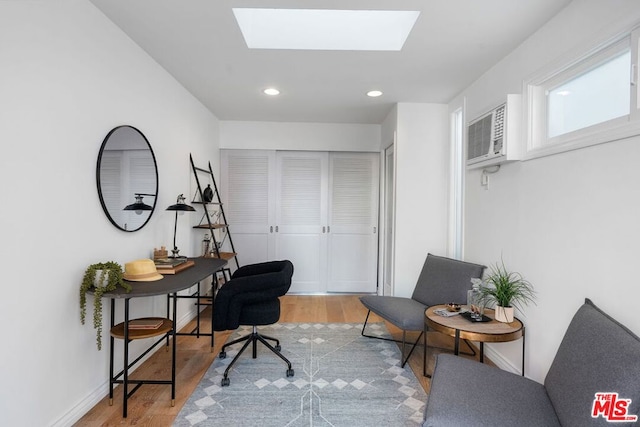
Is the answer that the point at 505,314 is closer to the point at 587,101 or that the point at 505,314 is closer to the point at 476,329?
the point at 476,329

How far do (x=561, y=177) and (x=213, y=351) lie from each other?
2.93 m

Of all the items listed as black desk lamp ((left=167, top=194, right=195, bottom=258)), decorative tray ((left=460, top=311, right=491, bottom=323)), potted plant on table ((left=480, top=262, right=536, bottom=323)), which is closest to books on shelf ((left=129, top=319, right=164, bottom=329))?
black desk lamp ((left=167, top=194, right=195, bottom=258))

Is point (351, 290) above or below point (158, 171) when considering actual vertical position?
below

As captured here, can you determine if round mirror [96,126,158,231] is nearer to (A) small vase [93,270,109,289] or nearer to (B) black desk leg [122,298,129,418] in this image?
(A) small vase [93,270,109,289]

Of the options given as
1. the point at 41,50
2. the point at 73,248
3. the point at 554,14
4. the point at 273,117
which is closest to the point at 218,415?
the point at 73,248

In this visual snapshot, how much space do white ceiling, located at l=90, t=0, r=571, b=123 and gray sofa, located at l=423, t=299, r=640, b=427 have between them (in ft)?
5.80

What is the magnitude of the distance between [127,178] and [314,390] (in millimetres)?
1991

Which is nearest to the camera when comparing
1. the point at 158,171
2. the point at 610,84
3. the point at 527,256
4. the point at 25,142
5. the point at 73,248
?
the point at 25,142

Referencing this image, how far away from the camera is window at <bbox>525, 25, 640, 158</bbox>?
5.16 feet

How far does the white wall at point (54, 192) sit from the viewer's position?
59.1 inches

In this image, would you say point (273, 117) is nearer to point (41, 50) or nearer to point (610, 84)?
point (41, 50)

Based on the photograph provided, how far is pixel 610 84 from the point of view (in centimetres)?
170

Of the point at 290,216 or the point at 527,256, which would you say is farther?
the point at 290,216

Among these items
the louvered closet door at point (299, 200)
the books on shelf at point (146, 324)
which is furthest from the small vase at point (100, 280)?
the louvered closet door at point (299, 200)
